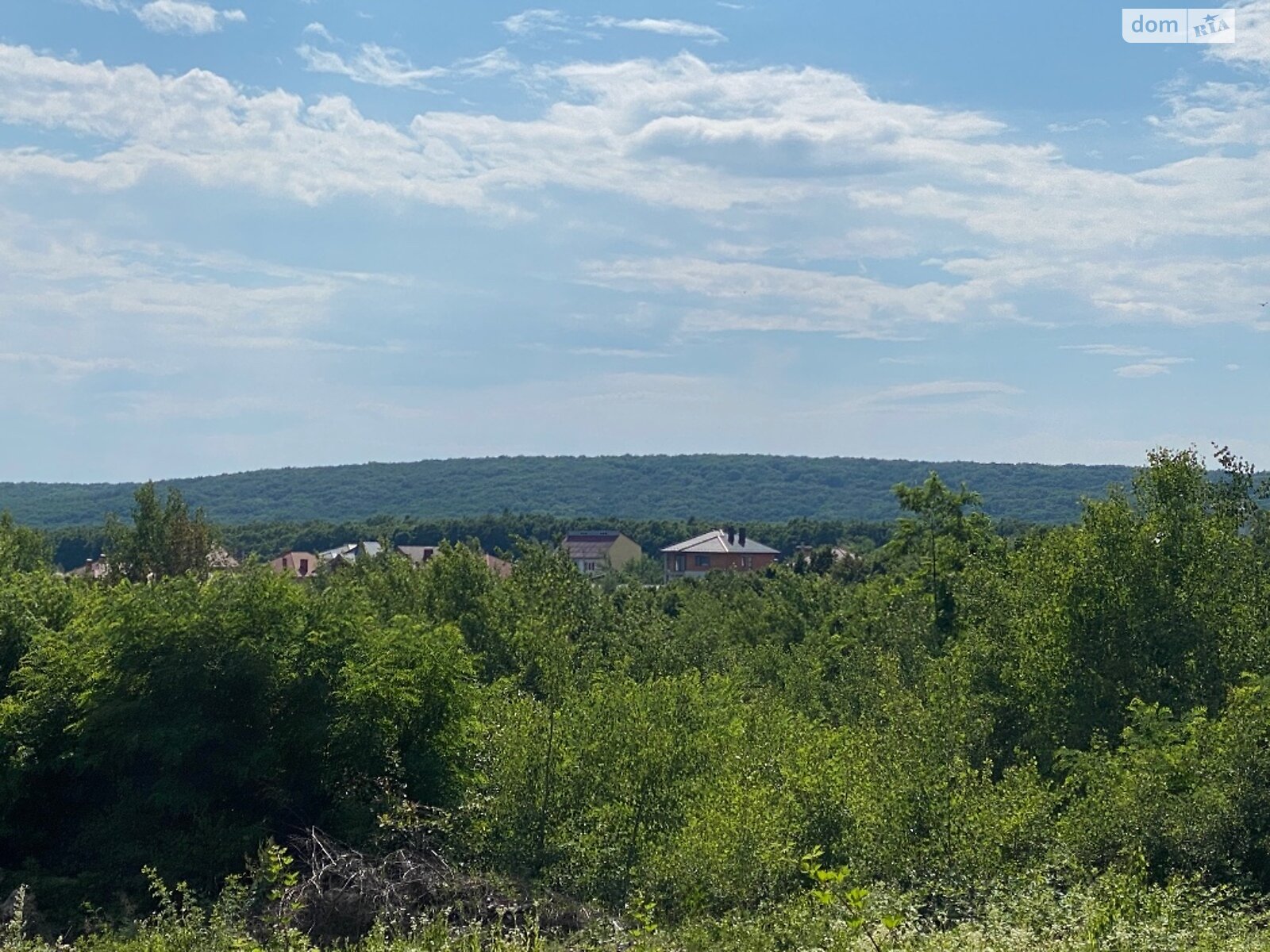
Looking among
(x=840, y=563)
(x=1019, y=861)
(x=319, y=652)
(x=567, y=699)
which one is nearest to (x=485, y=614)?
(x=567, y=699)

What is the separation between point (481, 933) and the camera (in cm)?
1336

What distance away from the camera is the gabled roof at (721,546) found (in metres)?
143

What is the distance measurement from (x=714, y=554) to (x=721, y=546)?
4.98 feet

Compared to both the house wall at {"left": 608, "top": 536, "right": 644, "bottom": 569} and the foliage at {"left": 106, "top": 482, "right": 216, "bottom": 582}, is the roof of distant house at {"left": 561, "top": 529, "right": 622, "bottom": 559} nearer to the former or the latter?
the house wall at {"left": 608, "top": 536, "right": 644, "bottom": 569}

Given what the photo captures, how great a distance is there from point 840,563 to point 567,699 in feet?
163

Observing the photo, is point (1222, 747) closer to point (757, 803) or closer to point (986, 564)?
point (757, 803)

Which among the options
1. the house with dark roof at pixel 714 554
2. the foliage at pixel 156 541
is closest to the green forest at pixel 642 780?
the foliage at pixel 156 541

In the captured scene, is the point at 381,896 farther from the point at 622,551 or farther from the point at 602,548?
the point at 622,551

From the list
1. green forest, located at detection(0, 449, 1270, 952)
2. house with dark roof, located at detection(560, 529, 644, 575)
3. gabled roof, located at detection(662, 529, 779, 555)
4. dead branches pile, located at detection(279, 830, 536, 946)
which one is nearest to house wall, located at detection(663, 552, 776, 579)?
gabled roof, located at detection(662, 529, 779, 555)

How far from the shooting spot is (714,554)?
143m

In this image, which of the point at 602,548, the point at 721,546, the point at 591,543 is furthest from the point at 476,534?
A: the point at 721,546

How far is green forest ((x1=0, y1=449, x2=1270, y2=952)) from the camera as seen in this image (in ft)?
44.2

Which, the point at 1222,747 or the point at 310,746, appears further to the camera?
the point at 310,746

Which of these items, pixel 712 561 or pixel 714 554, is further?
pixel 712 561
